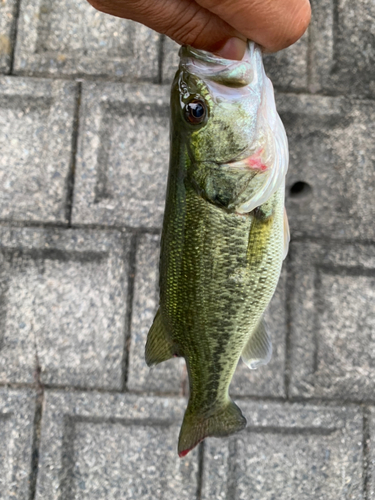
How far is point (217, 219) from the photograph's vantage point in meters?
1.58

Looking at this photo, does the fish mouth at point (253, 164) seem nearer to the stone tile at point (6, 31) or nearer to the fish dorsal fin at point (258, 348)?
the fish dorsal fin at point (258, 348)

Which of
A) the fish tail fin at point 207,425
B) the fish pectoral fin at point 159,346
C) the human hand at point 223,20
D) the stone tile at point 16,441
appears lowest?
the stone tile at point 16,441

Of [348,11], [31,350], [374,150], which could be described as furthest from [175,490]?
[348,11]

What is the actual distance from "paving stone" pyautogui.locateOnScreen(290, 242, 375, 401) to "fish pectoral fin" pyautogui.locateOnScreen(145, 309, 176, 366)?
106 cm

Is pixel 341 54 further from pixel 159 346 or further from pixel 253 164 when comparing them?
pixel 159 346

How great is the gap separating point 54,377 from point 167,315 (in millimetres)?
1173

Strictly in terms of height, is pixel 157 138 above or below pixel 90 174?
above

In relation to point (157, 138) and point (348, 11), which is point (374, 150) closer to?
point (348, 11)

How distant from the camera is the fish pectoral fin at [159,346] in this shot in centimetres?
175

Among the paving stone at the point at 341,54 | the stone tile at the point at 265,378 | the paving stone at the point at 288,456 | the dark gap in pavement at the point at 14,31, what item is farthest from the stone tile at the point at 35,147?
the paving stone at the point at 288,456

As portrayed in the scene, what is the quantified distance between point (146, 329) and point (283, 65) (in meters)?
1.90

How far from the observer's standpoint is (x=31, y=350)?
2484 mm

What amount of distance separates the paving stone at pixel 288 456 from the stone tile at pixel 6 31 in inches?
105

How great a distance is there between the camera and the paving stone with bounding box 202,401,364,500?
2393 millimetres
